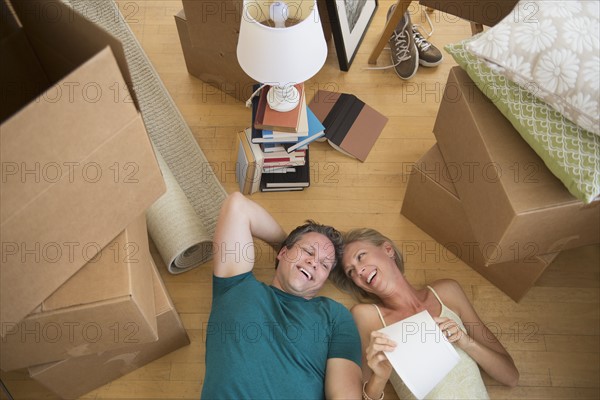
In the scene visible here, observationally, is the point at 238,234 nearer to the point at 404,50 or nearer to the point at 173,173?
the point at 173,173

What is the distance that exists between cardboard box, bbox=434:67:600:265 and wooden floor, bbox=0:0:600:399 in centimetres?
29

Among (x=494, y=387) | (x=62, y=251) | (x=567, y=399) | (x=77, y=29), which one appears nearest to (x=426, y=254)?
(x=494, y=387)

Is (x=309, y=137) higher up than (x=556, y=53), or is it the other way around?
(x=556, y=53)

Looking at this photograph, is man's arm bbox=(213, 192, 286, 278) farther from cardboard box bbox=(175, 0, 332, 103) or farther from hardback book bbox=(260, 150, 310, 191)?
cardboard box bbox=(175, 0, 332, 103)

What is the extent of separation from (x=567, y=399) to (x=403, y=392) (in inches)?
22.0

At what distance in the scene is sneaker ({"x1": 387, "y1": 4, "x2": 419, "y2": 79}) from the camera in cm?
253

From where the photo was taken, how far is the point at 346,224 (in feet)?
7.21

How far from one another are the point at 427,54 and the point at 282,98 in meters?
0.89

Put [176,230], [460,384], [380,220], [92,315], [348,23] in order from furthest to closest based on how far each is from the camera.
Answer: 1. [348,23]
2. [380,220]
3. [176,230]
4. [460,384]
5. [92,315]

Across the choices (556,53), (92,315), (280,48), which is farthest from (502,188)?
(92,315)

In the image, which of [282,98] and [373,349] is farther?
[282,98]

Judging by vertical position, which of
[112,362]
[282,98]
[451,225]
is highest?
[282,98]

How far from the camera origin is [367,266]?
1.83 m

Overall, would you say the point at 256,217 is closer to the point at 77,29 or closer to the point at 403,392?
the point at 403,392
